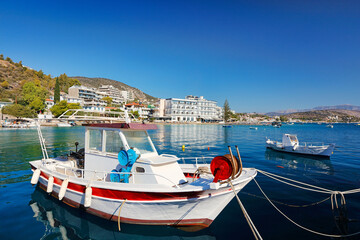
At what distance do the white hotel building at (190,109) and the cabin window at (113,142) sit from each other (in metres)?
101

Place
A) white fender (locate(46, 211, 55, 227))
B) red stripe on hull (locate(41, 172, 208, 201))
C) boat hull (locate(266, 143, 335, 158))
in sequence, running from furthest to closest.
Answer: boat hull (locate(266, 143, 335, 158))
white fender (locate(46, 211, 55, 227))
red stripe on hull (locate(41, 172, 208, 201))

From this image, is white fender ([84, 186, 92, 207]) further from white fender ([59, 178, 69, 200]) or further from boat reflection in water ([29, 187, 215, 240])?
white fender ([59, 178, 69, 200])

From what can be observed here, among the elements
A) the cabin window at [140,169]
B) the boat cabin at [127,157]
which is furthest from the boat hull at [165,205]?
the cabin window at [140,169]

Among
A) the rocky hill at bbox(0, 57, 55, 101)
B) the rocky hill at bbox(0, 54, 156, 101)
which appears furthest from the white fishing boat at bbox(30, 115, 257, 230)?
the rocky hill at bbox(0, 57, 55, 101)

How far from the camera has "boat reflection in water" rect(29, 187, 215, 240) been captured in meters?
6.04

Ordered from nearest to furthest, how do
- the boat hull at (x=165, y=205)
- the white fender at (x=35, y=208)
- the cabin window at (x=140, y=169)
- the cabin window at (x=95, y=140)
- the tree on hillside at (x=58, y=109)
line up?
the boat hull at (x=165, y=205) < the cabin window at (x=140, y=169) < the white fender at (x=35, y=208) < the cabin window at (x=95, y=140) < the tree on hillside at (x=58, y=109)

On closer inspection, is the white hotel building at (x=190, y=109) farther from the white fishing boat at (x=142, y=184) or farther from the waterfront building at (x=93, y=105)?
the white fishing boat at (x=142, y=184)

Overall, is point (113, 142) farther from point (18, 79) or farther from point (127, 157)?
point (18, 79)

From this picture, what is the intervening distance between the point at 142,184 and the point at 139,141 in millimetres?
2176

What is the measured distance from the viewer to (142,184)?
5.78 m

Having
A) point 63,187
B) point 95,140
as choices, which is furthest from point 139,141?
point 63,187

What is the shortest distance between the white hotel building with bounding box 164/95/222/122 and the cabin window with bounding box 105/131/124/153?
331ft

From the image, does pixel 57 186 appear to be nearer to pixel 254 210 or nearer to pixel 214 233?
pixel 214 233

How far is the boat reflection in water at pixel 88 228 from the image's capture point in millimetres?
6035
